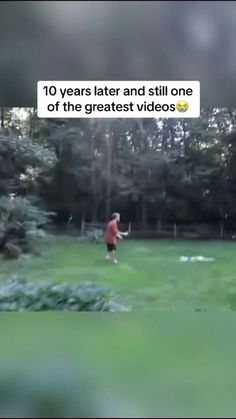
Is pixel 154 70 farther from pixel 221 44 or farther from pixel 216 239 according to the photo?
pixel 216 239

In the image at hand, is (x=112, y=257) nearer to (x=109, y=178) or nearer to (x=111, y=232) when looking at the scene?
(x=111, y=232)

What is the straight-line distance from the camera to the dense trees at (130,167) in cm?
159

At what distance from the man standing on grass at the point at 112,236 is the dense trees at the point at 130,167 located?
29 mm

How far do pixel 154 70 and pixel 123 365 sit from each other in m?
0.97

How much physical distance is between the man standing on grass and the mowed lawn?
2cm

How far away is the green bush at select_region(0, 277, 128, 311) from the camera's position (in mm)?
1610

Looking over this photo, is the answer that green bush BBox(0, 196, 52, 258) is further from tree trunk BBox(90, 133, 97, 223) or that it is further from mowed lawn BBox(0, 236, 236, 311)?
tree trunk BBox(90, 133, 97, 223)

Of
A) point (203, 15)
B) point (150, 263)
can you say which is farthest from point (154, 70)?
point (150, 263)

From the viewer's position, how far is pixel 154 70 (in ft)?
5.11

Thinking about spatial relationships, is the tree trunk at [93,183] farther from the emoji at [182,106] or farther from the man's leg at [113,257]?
the emoji at [182,106]
